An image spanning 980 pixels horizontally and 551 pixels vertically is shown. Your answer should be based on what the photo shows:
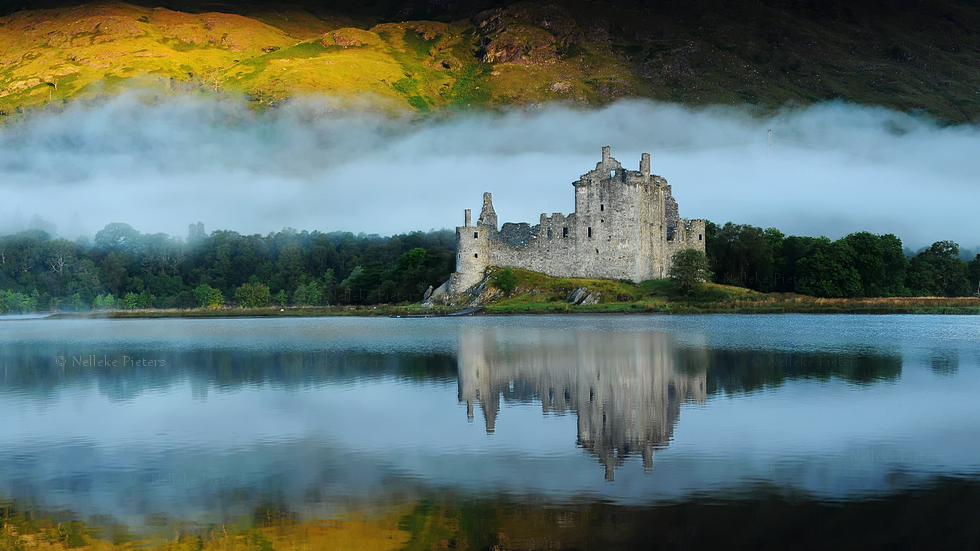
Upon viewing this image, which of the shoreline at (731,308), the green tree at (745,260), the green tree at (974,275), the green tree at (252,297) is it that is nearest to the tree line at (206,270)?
the green tree at (252,297)

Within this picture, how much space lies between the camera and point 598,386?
794 inches

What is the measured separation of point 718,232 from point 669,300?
18.9 meters

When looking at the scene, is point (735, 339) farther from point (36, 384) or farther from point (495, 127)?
point (495, 127)

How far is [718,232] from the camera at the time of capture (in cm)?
7988

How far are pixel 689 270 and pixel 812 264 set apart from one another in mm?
12855

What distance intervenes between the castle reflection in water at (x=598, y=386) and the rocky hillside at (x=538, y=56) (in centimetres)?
11070

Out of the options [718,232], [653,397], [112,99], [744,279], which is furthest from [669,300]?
[112,99]

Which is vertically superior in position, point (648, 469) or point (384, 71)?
point (384, 71)

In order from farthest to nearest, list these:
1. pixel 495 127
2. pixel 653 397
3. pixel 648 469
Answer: pixel 495 127, pixel 653 397, pixel 648 469

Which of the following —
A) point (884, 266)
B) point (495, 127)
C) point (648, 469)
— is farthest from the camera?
point (495, 127)

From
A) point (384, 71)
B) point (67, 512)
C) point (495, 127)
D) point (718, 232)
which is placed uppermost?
point (384, 71)

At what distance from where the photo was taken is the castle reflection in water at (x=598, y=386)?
13.9m

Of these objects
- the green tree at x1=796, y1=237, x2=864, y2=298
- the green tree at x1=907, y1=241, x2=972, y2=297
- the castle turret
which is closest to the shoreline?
the green tree at x1=796, y1=237, x2=864, y2=298

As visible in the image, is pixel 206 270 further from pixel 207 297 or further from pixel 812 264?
pixel 812 264
